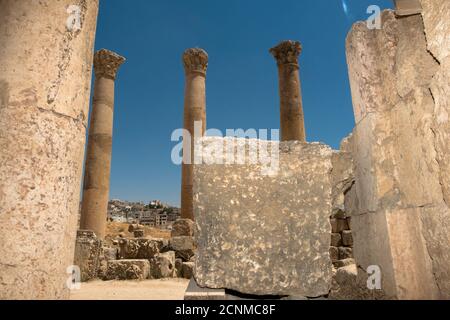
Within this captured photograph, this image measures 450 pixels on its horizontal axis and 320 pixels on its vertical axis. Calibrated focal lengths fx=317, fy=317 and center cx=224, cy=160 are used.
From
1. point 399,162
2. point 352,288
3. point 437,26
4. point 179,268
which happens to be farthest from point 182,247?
point 437,26

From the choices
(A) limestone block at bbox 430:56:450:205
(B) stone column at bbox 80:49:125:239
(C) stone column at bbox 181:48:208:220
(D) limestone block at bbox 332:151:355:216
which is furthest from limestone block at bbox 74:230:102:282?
(A) limestone block at bbox 430:56:450:205

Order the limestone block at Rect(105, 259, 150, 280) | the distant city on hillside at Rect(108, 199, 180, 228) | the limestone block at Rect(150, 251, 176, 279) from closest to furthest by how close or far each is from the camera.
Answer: the limestone block at Rect(105, 259, 150, 280) < the limestone block at Rect(150, 251, 176, 279) < the distant city on hillside at Rect(108, 199, 180, 228)

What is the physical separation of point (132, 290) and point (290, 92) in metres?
9.39

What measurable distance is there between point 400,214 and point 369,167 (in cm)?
45

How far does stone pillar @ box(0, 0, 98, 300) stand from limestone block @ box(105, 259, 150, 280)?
19.2 ft

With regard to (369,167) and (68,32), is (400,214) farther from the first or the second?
(68,32)

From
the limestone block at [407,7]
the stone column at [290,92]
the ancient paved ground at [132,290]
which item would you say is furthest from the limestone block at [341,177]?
the stone column at [290,92]

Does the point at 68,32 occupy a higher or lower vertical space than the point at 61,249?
higher

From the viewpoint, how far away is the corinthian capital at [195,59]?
1284cm

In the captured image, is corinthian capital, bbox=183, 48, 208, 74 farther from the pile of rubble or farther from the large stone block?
the large stone block

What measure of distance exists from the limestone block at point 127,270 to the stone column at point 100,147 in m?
3.01

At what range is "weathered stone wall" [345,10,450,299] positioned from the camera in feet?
7.38
